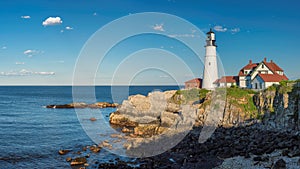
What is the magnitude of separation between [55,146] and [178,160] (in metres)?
14.1

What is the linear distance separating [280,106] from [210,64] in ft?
54.6

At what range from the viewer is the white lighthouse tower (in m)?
46.0

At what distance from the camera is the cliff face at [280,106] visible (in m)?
28.8

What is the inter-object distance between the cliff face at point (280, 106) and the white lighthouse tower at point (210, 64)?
11.3 meters

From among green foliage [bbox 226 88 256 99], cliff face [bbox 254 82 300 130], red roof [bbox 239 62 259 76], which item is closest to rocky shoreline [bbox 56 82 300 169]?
cliff face [bbox 254 82 300 130]

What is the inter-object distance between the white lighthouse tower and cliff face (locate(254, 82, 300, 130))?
11298mm

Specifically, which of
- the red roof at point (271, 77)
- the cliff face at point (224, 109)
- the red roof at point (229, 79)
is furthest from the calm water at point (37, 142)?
the red roof at point (271, 77)

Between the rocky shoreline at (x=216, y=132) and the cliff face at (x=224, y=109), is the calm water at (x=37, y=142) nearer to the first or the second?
the rocky shoreline at (x=216, y=132)

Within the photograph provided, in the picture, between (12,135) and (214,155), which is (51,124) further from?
(214,155)

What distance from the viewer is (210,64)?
46188 mm

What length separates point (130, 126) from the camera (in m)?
42.5

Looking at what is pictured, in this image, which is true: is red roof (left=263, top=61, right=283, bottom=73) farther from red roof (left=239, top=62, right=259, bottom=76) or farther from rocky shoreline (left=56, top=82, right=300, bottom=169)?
rocky shoreline (left=56, top=82, right=300, bottom=169)

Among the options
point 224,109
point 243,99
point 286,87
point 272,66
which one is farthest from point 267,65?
point 224,109

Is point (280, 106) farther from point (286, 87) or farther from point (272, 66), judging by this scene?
point (272, 66)
